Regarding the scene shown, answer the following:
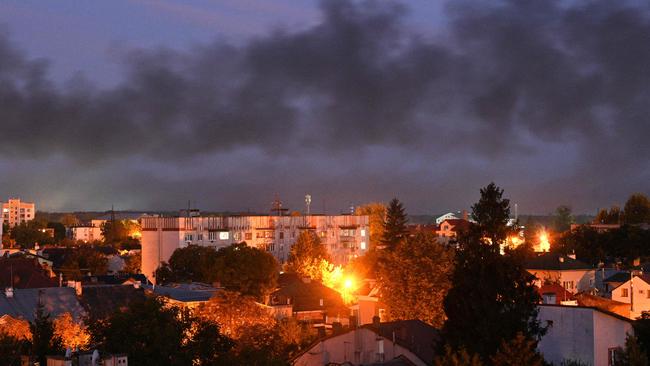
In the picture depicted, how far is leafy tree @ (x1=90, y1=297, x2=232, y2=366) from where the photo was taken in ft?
76.3

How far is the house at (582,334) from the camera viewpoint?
30125 mm

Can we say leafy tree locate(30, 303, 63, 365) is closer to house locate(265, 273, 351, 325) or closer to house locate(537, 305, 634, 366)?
house locate(537, 305, 634, 366)

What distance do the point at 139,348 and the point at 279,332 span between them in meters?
17.1

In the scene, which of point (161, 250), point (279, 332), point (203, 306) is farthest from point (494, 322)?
point (161, 250)

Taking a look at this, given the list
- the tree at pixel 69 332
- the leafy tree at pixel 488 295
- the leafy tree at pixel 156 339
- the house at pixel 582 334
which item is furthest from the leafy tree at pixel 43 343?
the house at pixel 582 334

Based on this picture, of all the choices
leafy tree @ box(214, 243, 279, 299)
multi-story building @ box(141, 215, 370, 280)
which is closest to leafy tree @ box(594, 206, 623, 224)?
multi-story building @ box(141, 215, 370, 280)

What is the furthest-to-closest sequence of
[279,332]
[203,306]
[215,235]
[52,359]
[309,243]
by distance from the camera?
[215,235] → [309,243] → [203,306] → [279,332] → [52,359]

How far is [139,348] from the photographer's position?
23.6m

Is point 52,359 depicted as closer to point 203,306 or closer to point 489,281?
point 489,281

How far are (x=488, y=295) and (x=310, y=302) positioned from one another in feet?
113

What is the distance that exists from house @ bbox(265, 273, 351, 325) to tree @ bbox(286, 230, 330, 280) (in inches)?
697

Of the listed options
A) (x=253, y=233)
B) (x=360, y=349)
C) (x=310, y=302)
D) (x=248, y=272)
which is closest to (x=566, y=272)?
(x=310, y=302)

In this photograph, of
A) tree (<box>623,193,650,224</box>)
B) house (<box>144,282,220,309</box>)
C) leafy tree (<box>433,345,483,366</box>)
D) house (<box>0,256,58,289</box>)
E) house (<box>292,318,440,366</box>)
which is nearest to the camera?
leafy tree (<box>433,345,483,366</box>)

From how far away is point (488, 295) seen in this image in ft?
87.3
